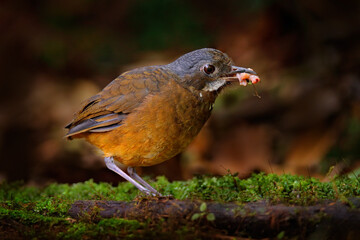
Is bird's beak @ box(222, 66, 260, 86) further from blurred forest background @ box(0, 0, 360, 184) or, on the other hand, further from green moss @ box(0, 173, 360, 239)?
blurred forest background @ box(0, 0, 360, 184)

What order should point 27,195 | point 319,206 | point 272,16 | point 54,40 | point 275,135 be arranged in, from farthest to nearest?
point 54,40 → point 272,16 → point 275,135 → point 27,195 → point 319,206

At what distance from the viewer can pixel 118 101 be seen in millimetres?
4504

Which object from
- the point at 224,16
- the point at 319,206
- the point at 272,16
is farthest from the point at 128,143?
the point at 224,16

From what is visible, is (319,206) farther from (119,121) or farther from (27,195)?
(27,195)

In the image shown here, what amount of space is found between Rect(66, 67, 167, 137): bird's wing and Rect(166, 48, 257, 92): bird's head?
243 millimetres

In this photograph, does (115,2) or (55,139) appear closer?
(55,139)

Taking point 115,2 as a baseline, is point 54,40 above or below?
below

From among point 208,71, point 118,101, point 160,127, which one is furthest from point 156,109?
point 208,71

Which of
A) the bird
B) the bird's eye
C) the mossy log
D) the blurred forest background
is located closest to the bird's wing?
the bird

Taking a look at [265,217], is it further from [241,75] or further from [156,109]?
[241,75]

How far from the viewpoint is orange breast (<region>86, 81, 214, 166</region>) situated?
422 centimetres

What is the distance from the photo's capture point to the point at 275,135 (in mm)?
7824

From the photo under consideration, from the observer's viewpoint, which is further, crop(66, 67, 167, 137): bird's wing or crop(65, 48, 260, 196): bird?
crop(66, 67, 167, 137): bird's wing

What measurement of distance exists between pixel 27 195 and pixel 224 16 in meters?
7.48
